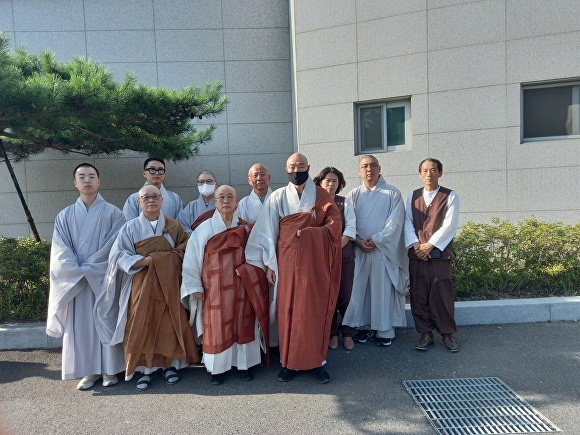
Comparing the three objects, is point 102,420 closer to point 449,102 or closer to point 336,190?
point 336,190

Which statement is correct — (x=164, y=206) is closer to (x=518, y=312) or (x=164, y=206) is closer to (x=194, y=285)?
(x=194, y=285)

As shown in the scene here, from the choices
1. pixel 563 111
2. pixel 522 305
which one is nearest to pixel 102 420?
pixel 522 305

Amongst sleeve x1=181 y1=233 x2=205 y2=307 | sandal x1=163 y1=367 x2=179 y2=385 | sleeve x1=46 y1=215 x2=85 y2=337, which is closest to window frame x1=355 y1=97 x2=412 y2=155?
sleeve x1=181 y1=233 x2=205 y2=307

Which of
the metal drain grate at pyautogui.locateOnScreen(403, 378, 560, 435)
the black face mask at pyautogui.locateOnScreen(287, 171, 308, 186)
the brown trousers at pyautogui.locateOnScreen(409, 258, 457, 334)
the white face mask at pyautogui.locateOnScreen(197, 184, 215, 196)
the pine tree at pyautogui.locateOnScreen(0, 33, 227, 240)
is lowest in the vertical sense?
the metal drain grate at pyautogui.locateOnScreen(403, 378, 560, 435)

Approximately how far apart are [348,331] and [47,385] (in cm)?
289

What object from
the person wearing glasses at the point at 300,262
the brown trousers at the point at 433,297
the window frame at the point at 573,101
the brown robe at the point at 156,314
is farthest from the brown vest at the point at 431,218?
the window frame at the point at 573,101

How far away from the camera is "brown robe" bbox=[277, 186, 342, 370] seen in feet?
11.6

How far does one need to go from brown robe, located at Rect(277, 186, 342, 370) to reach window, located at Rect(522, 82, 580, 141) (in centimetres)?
512

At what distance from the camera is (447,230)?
13.5ft

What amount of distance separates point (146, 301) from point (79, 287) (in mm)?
641

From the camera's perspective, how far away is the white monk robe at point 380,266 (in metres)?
4.39

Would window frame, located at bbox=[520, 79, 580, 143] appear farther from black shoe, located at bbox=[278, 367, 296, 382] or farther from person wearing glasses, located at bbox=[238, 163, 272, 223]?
black shoe, located at bbox=[278, 367, 296, 382]

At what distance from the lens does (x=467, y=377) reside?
3.62 meters

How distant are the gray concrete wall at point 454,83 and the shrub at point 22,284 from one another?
15.6 ft
